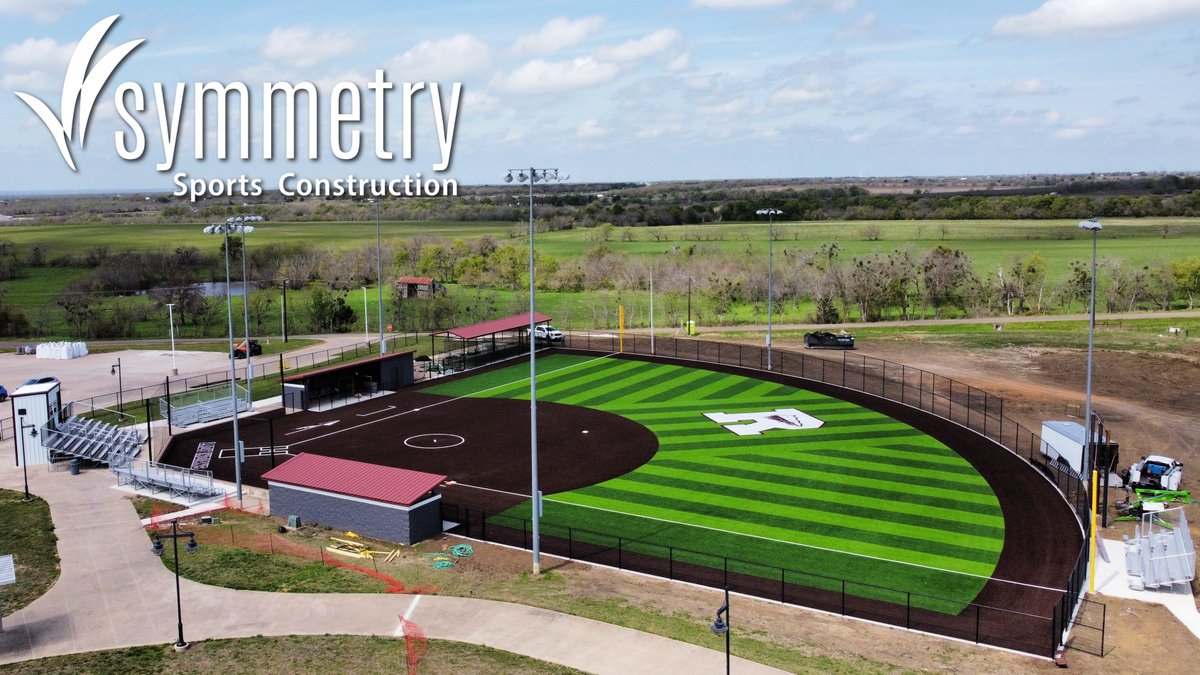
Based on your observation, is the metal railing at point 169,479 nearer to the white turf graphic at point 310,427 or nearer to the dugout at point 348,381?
the white turf graphic at point 310,427

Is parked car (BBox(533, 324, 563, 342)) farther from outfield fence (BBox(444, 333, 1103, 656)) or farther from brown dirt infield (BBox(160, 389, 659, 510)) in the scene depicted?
outfield fence (BBox(444, 333, 1103, 656))

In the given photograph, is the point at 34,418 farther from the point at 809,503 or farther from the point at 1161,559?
the point at 1161,559

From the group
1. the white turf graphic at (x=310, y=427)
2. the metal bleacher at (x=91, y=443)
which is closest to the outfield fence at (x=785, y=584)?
the white turf graphic at (x=310, y=427)

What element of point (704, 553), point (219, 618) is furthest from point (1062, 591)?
point (219, 618)

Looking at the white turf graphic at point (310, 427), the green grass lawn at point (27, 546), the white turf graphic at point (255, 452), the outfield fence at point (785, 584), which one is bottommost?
the outfield fence at point (785, 584)

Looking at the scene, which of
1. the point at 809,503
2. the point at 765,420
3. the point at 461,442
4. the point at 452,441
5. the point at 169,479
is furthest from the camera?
the point at 765,420

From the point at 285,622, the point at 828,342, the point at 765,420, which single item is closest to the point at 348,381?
the point at 765,420

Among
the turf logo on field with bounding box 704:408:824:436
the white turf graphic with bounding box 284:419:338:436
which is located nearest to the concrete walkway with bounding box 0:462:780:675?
the white turf graphic with bounding box 284:419:338:436

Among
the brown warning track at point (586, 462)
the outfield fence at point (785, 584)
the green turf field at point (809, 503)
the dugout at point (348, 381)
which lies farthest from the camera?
the dugout at point (348, 381)
